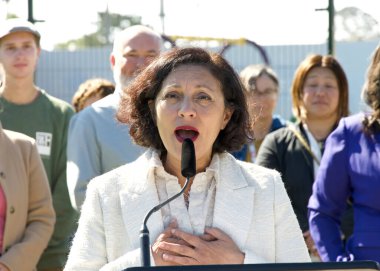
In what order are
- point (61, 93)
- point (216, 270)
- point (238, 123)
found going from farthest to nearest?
1. point (61, 93)
2. point (238, 123)
3. point (216, 270)

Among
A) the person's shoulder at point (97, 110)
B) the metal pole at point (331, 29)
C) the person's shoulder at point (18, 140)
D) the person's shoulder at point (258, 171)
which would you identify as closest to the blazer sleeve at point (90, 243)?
the person's shoulder at point (258, 171)

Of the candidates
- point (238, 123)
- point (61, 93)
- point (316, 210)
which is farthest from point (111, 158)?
point (61, 93)

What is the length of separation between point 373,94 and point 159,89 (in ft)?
5.30

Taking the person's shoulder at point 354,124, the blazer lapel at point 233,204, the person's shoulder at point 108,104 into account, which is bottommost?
the blazer lapel at point 233,204

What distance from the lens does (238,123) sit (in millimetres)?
4453

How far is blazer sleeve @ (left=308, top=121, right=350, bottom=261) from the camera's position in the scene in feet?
17.9

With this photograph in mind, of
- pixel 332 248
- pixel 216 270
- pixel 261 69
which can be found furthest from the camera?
pixel 261 69

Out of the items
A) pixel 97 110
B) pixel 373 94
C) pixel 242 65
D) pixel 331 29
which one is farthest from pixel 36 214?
pixel 242 65

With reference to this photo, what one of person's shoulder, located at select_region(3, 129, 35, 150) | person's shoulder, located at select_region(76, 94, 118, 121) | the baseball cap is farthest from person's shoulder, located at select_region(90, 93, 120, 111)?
the baseball cap

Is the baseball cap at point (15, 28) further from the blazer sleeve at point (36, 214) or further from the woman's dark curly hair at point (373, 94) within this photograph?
the woman's dark curly hair at point (373, 94)

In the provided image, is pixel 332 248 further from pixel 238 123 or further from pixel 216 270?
pixel 216 270

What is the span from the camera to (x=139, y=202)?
13.5ft

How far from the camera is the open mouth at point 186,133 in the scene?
4086 mm

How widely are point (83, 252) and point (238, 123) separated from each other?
0.86m
